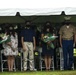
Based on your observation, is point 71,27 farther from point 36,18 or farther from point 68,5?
point 36,18

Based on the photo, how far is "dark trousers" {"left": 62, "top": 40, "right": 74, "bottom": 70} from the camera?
12.5 meters

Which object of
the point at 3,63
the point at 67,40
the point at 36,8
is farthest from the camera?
the point at 3,63

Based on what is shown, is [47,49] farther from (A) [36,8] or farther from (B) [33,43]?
(A) [36,8]

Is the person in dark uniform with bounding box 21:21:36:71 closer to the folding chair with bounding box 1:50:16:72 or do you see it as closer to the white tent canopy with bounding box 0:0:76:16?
the white tent canopy with bounding box 0:0:76:16

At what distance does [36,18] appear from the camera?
14.4 m

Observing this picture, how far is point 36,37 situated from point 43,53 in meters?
0.60

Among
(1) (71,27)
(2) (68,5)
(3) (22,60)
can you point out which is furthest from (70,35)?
(3) (22,60)

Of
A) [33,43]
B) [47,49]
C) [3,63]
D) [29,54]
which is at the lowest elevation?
[3,63]

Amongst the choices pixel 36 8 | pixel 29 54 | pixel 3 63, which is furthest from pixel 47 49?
pixel 3 63

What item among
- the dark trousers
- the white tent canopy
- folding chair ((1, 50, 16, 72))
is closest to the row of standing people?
the dark trousers

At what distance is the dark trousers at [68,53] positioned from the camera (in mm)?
12516

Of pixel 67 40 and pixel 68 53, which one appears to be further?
pixel 68 53

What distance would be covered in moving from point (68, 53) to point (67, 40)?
0.49 m

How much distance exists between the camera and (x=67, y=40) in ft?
41.0
